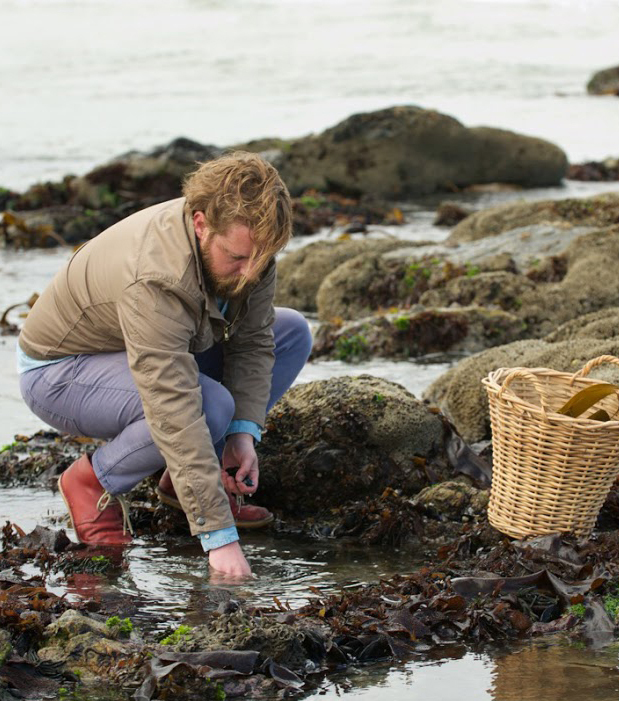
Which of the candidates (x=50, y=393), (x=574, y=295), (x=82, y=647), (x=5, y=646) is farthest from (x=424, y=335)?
(x=5, y=646)

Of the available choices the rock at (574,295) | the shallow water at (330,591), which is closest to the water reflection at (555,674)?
the shallow water at (330,591)

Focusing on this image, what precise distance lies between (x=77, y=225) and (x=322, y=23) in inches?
1616

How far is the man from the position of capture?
12.2ft

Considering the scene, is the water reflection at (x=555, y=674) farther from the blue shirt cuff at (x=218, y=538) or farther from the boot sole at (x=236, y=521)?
the boot sole at (x=236, y=521)

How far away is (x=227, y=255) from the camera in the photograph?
146 inches

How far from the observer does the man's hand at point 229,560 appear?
3.79m

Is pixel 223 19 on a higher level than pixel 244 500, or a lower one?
higher

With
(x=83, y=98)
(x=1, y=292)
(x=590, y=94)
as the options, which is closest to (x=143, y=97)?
(x=83, y=98)

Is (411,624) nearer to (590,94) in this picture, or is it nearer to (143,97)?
(590,94)

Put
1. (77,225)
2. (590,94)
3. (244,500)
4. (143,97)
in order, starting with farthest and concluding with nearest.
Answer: (143,97) < (590,94) < (77,225) < (244,500)

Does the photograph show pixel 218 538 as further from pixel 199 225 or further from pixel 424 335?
pixel 424 335

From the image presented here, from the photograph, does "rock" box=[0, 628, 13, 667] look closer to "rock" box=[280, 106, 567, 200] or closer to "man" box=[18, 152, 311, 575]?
"man" box=[18, 152, 311, 575]

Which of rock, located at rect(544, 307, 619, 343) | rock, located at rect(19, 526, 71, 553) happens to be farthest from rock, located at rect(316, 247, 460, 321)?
rock, located at rect(19, 526, 71, 553)

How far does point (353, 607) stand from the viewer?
357 cm
